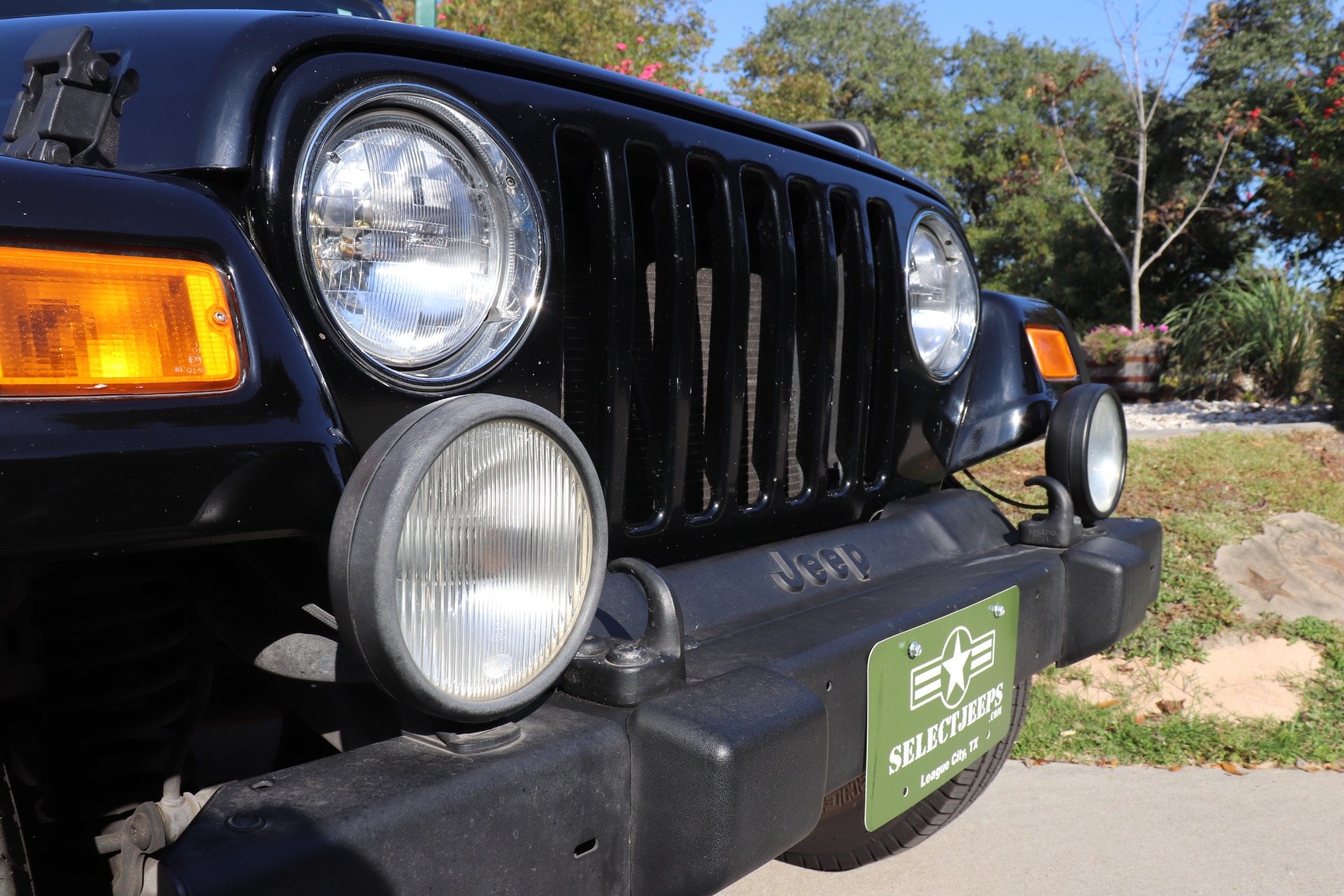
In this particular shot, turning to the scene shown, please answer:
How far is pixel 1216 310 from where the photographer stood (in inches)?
448

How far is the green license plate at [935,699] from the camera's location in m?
1.59

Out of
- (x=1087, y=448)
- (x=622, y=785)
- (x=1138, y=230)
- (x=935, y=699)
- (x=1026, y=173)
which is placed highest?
(x=1026, y=173)

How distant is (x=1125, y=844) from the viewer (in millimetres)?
2650

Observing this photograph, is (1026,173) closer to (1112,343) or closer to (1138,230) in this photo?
(1138,230)

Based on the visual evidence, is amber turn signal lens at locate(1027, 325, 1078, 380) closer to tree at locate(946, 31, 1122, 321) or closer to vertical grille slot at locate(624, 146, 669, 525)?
vertical grille slot at locate(624, 146, 669, 525)

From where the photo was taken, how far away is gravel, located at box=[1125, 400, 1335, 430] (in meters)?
7.91

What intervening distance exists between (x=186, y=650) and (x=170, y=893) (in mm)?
505

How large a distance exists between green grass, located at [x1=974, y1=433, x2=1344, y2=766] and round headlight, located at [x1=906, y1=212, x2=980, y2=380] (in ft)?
5.22

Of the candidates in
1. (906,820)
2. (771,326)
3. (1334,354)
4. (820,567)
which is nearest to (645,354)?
(771,326)

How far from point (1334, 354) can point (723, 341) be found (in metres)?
7.13

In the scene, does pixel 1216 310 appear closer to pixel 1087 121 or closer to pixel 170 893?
pixel 170 893

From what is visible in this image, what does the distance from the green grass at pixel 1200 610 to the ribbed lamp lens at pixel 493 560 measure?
258 cm

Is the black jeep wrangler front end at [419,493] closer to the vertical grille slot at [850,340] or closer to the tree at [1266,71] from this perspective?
the vertical grille slot at [850,340]

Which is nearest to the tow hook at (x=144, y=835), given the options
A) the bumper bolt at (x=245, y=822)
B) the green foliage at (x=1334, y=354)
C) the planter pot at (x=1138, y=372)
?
the bumper bolt at (x=245, y=822)
